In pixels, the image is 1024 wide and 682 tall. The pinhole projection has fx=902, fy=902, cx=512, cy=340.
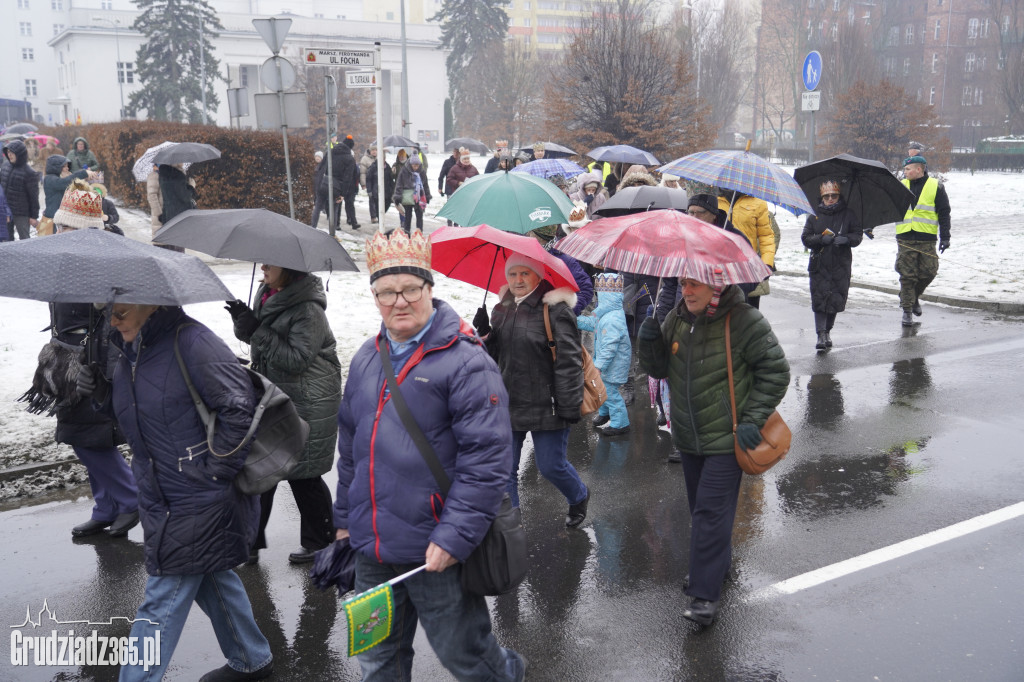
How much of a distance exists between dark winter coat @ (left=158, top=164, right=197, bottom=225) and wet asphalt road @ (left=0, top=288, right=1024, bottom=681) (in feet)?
24.8

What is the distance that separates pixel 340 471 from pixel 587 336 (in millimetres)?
8342

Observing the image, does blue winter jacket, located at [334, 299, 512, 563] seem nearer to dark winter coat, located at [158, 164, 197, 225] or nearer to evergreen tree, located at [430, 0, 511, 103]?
dark winter coat, located at [158, 164, 197, 225]

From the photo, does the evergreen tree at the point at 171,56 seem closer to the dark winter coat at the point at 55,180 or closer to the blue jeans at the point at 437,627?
the dark winter coat at the point at 55,180

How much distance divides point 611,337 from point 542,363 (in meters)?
2.33

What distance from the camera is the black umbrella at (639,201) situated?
6.86 m

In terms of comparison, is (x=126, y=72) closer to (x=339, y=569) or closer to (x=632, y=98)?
(x=632, y=98)

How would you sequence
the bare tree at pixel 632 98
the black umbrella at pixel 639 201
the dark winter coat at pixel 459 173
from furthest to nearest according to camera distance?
the bare tree at pixel 632 98
the dark winter coat at pixel 459 173
the black umbrella at pixel 639 201

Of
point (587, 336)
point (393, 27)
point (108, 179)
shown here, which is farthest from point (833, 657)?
point (393, 27)

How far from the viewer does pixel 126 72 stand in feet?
252

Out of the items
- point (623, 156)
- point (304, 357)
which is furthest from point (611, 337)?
point (623, 156)

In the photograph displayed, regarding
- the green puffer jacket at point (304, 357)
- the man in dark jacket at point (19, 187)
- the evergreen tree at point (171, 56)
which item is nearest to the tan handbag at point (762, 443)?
the green puffer jacket at point (304, 357)

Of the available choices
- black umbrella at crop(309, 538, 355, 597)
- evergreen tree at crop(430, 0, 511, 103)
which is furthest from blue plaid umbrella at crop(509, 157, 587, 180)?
evergreen tree at crop(430, 0, 511, 103)

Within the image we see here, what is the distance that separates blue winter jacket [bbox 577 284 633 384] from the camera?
24.5 feet

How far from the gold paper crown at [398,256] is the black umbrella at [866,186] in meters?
5.08
